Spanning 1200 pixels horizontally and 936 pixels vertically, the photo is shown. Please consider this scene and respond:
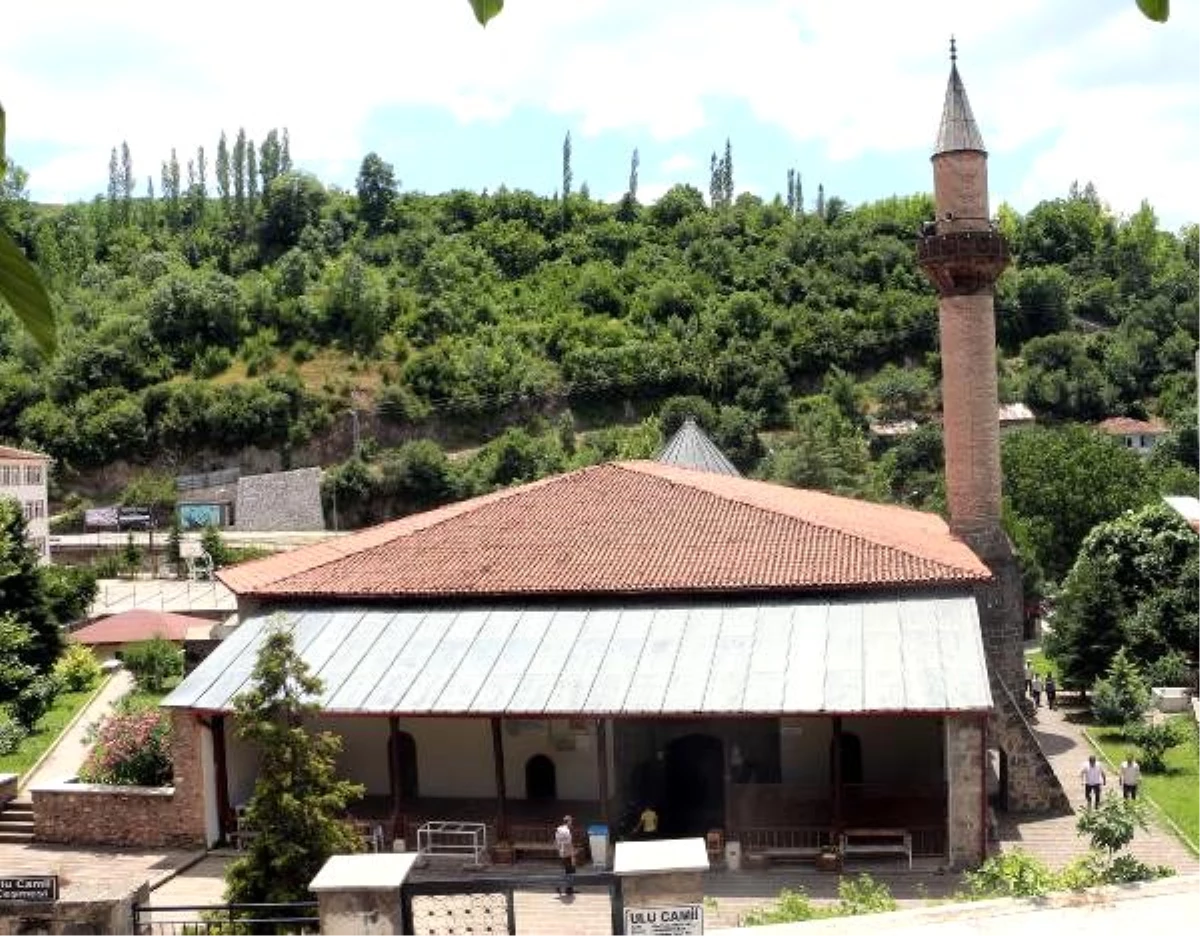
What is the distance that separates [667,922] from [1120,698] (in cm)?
1880

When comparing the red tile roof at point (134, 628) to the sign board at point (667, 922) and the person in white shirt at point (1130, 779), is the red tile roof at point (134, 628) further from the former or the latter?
the sign board at point (667, 922)

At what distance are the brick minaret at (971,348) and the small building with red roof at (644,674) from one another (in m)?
1.70

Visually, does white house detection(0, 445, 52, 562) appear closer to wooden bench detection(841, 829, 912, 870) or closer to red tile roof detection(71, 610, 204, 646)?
red tile roof detection(71, 610, 204, 646)

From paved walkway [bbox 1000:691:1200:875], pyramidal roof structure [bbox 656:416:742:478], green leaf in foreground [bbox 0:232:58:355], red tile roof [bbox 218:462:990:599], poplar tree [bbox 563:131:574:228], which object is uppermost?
poplar tree [bbox 563:131:574:228]

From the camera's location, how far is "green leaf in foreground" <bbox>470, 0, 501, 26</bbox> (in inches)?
66.1

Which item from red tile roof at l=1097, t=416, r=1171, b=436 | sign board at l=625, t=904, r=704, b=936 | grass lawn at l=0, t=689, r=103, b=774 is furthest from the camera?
red tile roof at l=1097, t=416, r=1171, b=436

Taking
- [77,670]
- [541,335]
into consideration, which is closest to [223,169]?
[541,335]

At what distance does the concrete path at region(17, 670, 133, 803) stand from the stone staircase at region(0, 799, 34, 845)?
0.23 metres

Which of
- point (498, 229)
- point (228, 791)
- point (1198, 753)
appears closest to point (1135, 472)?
point (1198, 753)

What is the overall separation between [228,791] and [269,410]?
48.9 m

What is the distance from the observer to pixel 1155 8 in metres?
1.71

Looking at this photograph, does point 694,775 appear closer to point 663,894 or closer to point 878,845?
point 878,845

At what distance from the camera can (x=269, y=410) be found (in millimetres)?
65125

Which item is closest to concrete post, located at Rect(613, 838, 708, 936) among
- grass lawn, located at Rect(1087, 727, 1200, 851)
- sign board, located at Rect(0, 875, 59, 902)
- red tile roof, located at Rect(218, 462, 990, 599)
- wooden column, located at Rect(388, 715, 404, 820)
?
sign board, located at Rect(0, 875, 59, 902)
